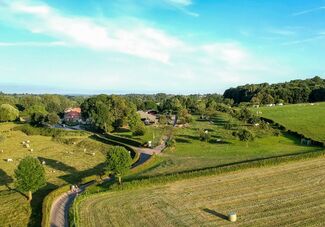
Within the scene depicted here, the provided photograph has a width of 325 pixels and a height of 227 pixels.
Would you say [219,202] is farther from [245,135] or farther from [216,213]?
[245,135]

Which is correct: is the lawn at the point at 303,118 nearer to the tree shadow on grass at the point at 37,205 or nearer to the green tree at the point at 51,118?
the tree shadow on grass at the point at 37,205

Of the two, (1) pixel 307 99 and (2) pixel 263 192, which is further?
(1) pixel 307 99

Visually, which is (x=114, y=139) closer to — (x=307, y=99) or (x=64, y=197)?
(x=64, y=197)

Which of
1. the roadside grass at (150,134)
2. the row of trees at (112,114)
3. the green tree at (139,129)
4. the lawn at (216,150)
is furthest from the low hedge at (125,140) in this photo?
the lawn at (216,150)

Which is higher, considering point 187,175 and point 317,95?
point 317,95

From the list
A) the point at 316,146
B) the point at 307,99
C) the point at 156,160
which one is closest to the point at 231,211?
the point at 156,160

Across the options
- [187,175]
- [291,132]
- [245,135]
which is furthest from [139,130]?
[187,175]

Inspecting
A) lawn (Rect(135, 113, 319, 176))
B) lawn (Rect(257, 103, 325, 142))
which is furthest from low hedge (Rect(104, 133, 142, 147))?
lawn (Rect(257, 103, 325, 142))
